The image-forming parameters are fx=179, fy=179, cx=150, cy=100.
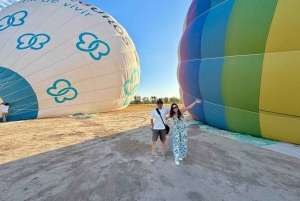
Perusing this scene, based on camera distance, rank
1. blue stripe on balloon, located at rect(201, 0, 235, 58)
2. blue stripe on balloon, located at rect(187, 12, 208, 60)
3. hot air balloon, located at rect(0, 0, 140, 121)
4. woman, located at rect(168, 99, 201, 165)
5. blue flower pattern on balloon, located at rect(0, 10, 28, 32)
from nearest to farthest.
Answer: woman, located at rect(168, 99, 201, 165), blue stripe on balloon, located at rect(201, 0, 235, 58), blue stripe on balloon, located at rect(187, 12, 208, 60), hot air balloon, located at rect(0, 0, 140, 121), blue flower pattern on balloon, located at rect(0, 10, 28, 32)

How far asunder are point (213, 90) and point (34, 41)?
8.60 m

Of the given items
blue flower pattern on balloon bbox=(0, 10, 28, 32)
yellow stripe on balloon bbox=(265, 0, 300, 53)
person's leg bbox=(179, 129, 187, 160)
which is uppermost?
blue flower pattern on balloon bbox=(0, 10, 28, 32)

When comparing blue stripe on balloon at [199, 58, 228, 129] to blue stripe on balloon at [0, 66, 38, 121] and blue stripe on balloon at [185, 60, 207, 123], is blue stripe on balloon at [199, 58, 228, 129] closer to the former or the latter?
blue stripe on balloon at [185, 60, 207, 123]

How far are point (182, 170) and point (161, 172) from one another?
356mm

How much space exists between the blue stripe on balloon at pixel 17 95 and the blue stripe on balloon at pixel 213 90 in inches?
296

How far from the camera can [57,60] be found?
875cm

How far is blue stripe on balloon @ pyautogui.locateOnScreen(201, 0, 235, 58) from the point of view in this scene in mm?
5039

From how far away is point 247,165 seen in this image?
10.1 feet

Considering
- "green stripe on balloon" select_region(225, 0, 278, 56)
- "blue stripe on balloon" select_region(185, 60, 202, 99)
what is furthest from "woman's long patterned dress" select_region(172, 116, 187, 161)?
"blue stripe on balloon" select_region(185, 60, 202, 99)

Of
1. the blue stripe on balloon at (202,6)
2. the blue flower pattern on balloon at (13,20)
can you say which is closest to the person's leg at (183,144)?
the blue stripe on balloon at (202,6)

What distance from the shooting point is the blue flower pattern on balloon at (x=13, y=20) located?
9156 millimetres

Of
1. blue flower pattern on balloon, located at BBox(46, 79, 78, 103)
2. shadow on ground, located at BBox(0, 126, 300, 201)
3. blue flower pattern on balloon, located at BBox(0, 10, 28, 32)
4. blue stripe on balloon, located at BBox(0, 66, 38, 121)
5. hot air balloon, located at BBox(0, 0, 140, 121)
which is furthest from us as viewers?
blue flower pattern on balloon, located at BBox(0, 10, 28, 32)

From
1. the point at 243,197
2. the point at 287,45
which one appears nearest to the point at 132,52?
the point at 287,45

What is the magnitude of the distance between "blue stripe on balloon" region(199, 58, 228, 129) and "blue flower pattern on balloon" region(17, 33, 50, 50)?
25.2 feet
